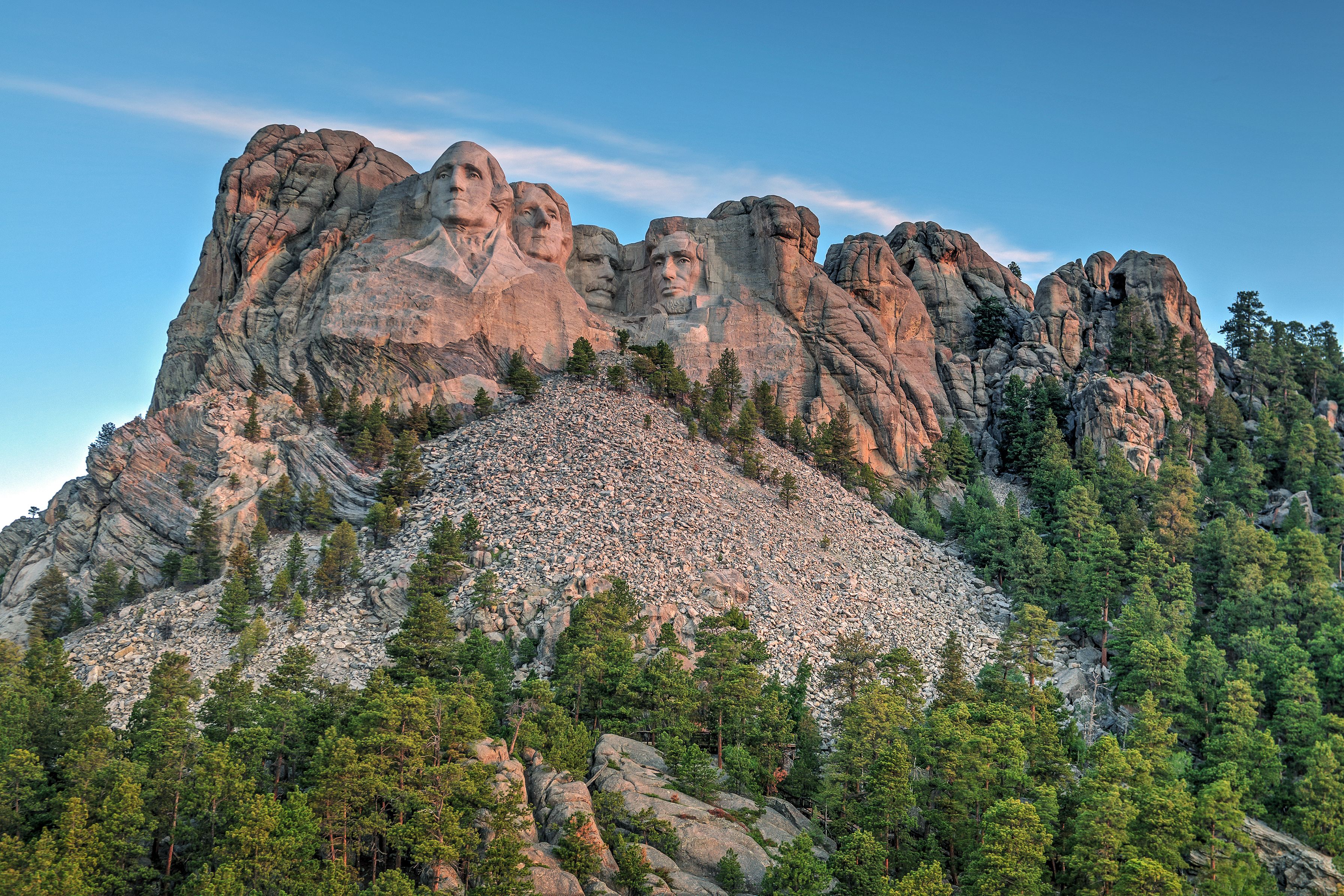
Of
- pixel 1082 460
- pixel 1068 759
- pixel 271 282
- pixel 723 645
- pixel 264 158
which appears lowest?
pixel 1068 759

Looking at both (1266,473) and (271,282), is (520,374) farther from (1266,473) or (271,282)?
(1266,473)

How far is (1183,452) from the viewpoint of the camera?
101000 mm

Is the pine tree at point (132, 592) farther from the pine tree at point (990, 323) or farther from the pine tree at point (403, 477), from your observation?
the pine tree at point (990, 323)

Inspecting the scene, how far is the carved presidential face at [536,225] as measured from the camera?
4176 inches

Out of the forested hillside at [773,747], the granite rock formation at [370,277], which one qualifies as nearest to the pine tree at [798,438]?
the granite rock formation at [370,277]

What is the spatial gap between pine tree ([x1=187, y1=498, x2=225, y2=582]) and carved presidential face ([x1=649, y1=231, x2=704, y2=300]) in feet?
172

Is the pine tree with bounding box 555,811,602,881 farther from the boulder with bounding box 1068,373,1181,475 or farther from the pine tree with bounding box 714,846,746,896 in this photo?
the boulder with bounding box 1068,373,1181,475

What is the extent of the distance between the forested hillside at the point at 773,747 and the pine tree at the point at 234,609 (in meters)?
6.44

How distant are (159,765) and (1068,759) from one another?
44.6 m

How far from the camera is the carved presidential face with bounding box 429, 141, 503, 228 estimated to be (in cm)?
10069

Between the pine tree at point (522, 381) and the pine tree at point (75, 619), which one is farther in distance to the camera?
the pine tree at point (522, 381)

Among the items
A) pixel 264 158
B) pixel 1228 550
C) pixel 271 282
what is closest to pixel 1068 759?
pixel 1228 550

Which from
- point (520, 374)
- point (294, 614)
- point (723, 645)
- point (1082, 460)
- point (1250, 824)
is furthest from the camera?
point (1082, 460)

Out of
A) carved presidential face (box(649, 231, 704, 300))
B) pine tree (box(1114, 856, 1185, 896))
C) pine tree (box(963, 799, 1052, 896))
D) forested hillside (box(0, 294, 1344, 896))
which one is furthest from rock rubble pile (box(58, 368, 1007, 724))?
pine tree (box(1114, 856, 1185, 896))
